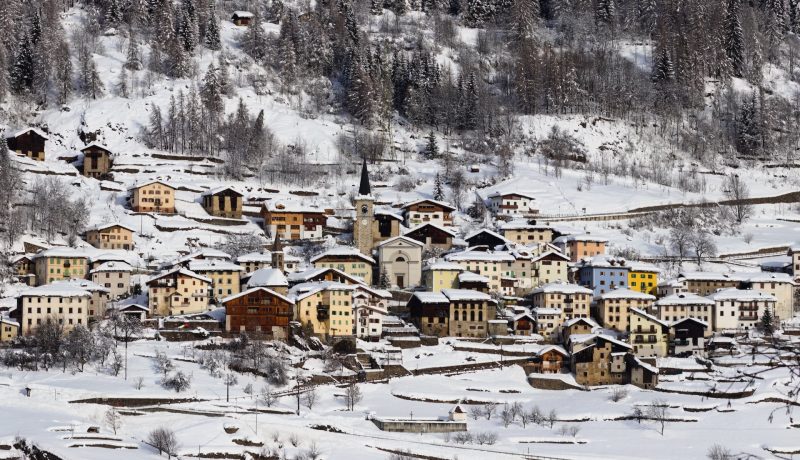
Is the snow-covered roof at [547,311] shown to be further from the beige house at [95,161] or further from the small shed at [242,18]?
the small shed at [242,18]

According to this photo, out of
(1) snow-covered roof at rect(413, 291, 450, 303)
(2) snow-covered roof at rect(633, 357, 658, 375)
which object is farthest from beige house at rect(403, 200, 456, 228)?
Answer: (2) snow-covered roof at rect(633, 357, 658, 375)

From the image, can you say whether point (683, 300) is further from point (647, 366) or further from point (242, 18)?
point (242, 18)

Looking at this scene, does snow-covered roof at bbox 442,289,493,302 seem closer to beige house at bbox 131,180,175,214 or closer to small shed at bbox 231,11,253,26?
beige house at bbox 131,180,175,214

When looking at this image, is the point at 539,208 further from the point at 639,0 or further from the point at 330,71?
the point at 639,0

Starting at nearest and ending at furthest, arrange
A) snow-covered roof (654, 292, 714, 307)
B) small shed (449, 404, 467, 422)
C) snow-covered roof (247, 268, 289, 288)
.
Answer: small shed (449, 404, 467, 422), snow-covered roof (247, 268, 289, 288), snow-covered roof (654, 292, 714, 307)

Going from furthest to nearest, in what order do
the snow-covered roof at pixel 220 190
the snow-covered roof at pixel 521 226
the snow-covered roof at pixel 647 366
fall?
1. the snow-covered roof at pixel 521 226
2. the snow-covered roof at pixel 220 190
3. the snow-covered roof at pixel 647 366

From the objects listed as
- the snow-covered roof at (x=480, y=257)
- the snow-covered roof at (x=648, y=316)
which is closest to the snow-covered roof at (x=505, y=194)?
the snow-covered roof at (x=480, y=257)
